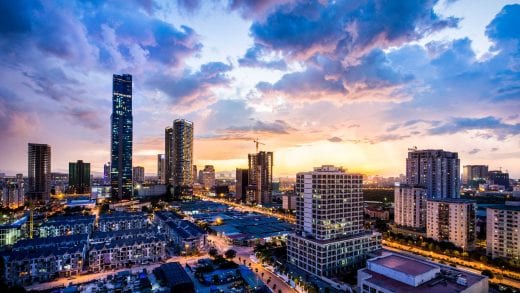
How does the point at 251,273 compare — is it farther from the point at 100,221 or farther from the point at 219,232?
the point at 100,221

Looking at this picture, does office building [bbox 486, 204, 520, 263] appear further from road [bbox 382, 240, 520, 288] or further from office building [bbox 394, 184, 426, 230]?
office building [bbox 394, 184, 426, 230]

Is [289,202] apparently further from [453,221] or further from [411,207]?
[453,221]

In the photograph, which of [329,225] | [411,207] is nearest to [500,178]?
[411,207]

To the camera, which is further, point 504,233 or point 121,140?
point 121,140

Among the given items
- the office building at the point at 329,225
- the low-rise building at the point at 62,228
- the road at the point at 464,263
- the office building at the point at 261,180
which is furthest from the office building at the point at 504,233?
the office building at the point at 261,180

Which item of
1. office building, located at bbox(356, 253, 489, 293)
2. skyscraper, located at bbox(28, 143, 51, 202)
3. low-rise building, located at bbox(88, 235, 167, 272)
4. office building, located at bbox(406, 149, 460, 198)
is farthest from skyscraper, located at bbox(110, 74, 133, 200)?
office building, located at bbox(356, 253, 489, 293)

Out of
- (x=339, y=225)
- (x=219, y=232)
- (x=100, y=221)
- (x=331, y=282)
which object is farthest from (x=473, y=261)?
(x=100, y=221)
